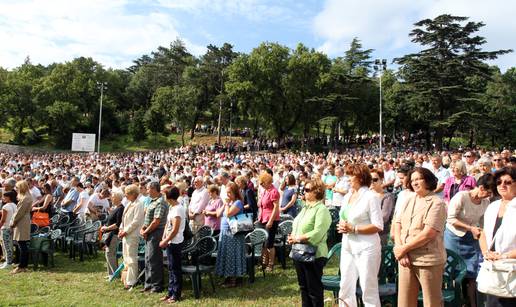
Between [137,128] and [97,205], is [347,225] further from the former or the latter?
[137,128]

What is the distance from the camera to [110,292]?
636cm

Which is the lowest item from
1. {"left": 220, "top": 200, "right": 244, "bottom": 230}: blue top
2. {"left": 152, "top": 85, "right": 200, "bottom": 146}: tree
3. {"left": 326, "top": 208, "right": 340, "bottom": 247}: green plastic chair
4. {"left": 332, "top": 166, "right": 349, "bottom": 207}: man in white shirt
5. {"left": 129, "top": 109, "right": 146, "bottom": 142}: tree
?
{"left": 326, "top": 208, "right": 340, "bottom": 247}: green plastic chair

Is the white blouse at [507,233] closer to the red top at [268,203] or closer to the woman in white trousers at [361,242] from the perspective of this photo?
the woman in white trousers at [361,242]

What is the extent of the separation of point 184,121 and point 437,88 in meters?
25.3

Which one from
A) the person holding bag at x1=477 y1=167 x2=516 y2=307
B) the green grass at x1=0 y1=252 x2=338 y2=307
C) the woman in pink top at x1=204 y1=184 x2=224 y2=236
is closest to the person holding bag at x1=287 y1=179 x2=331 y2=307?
the green grass at x1=0 y1=252 x2=338 y2=307

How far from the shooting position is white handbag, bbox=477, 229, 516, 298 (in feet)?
9.62

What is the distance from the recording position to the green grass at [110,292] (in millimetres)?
5758

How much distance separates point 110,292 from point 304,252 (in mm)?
3471

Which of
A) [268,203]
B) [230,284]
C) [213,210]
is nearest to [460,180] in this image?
[268,203]

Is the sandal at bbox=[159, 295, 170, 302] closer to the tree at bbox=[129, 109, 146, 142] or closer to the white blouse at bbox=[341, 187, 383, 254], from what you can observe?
the white blouse at bbox=[341, 187, 383, 254]

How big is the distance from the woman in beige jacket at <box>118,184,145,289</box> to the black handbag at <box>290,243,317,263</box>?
298 cm

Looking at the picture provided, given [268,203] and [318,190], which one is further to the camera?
[268,203]

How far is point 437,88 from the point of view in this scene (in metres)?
34.2

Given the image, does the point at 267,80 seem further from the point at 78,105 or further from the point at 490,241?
the point at 490,241
